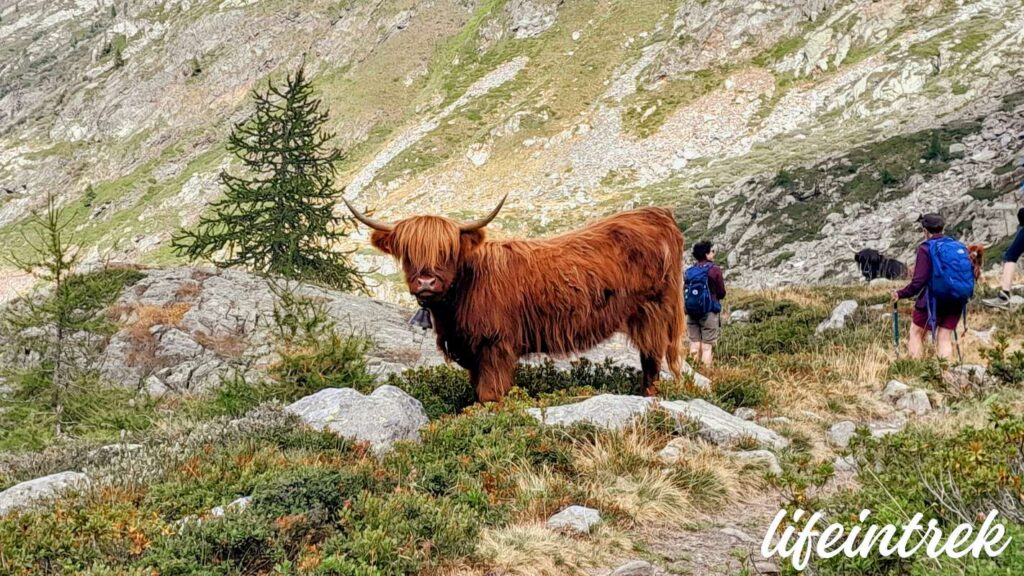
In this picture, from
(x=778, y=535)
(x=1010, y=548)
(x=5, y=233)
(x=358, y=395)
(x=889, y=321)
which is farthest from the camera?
(x=5, y=233)

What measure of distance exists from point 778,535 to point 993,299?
1138cm

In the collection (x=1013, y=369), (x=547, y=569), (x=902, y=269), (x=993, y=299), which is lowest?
(x=902, y=269)

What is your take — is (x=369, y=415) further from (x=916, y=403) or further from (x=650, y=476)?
(x=916, y=403)

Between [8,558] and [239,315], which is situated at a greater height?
[8,558]

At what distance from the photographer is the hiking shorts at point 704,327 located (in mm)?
11305

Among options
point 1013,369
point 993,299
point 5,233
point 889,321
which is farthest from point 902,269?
point 5,233

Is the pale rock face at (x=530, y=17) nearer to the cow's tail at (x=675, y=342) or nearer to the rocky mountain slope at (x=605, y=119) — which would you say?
the rocky mountain slope at (x=605, y=119)

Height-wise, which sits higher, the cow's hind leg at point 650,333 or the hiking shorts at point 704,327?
the cow's hind leg at point 650,333

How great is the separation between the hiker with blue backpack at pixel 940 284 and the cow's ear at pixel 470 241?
5.73 meters

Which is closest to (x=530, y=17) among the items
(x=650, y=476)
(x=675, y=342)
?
(x=675, y=342)

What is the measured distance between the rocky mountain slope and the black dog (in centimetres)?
256

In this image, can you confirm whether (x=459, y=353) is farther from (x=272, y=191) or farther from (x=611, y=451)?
(x=272, y=191)

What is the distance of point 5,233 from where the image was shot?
314 ft

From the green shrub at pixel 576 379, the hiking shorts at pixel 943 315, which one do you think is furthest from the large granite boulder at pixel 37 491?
the hiking shorts at pixel 943 315
